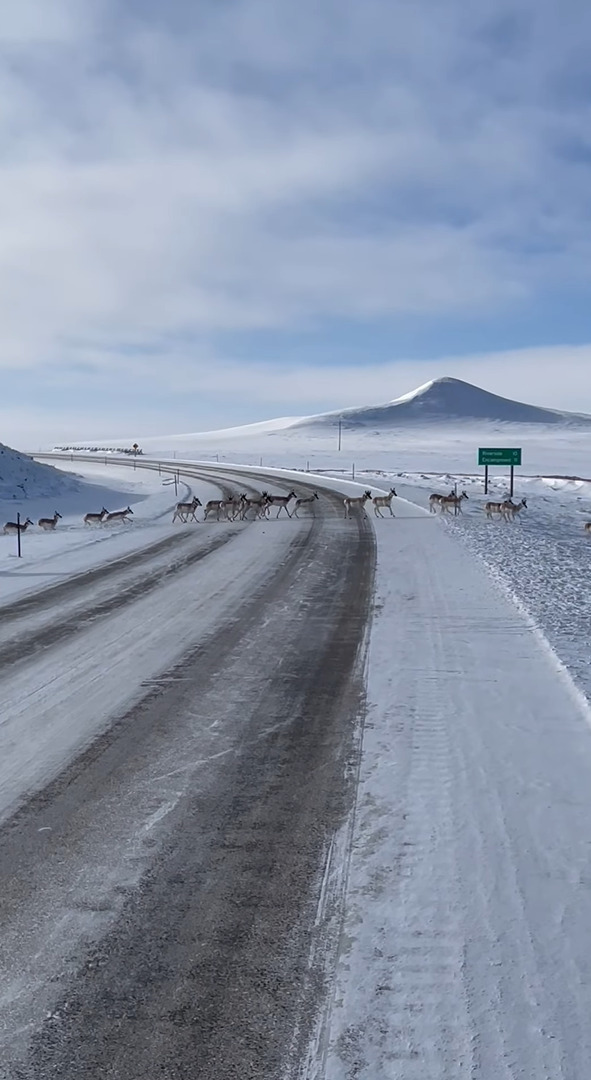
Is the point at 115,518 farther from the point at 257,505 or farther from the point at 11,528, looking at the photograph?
the point at 257,505

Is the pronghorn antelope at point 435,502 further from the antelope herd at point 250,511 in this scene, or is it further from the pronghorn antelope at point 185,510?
the pronghorn antelope at point 185,510

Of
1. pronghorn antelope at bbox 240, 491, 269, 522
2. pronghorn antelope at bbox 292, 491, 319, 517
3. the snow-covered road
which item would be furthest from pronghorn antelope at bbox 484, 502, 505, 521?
the snow-covered road

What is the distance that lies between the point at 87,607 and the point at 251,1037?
401 inches

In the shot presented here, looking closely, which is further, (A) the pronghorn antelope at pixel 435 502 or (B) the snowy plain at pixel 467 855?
(A) the pronghorn antelope at pixel 435 502

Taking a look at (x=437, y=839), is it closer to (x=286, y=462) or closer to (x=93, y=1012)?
(x=93, y=1012)

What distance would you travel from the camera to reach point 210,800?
5.89 metres

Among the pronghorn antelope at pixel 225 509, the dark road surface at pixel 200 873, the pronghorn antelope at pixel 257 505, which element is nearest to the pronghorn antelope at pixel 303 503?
the pronghorn antelope at pixel 257 505

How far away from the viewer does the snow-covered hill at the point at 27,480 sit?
39.6m

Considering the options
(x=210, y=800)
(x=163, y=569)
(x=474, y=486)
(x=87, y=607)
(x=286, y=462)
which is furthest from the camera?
(x=286, y=462)

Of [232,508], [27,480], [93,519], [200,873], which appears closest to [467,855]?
[200,873]

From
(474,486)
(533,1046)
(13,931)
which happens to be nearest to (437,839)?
(533,1046)

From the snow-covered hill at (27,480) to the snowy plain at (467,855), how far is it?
30589 millimetres

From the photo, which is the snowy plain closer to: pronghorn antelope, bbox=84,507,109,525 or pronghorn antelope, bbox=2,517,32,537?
pronghorn antelope, bbox=2,517,32,537

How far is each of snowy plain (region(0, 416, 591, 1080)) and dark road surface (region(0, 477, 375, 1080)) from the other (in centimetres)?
23
